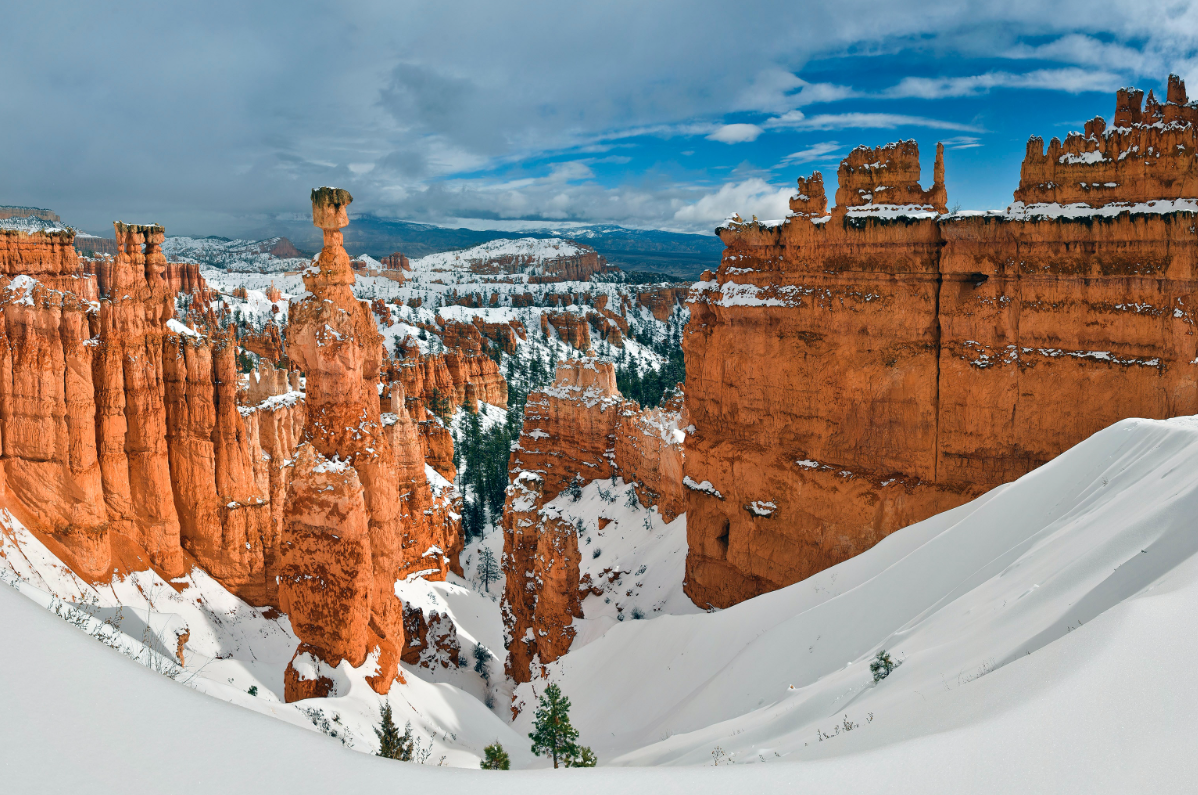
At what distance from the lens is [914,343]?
1327 centimetres

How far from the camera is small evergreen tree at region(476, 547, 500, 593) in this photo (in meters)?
35.3

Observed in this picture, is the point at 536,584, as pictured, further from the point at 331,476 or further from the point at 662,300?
the point at 662,300

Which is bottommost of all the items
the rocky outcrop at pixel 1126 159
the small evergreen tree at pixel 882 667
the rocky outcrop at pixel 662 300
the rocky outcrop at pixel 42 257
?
the small evergreen tree at pixel 882 667

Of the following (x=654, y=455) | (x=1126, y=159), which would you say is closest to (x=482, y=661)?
(x=654, y=455)

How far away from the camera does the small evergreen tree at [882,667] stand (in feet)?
19.9

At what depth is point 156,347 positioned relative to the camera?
16.7m

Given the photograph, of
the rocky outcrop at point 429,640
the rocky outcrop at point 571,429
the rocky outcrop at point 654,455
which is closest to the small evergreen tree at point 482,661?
the rocky outcrop at point 429,640

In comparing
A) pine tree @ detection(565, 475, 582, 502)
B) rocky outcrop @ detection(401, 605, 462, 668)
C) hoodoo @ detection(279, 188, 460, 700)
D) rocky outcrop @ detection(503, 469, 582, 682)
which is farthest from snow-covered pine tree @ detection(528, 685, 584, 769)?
pine tree @ detection(565, 475, 582, 502)

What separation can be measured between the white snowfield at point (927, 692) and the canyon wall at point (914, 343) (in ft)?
9.83

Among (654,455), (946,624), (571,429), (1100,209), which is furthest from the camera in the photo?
(571,429)

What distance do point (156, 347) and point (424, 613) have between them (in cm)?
1159

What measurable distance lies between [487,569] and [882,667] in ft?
103

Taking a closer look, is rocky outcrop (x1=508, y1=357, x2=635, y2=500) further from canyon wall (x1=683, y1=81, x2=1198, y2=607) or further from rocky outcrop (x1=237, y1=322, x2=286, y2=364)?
rocky outcrop (x1=237, y1=322, x2=286, y2=364)

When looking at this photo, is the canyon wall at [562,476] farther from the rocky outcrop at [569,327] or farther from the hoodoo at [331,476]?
the rocky outcrop at [569,327]
